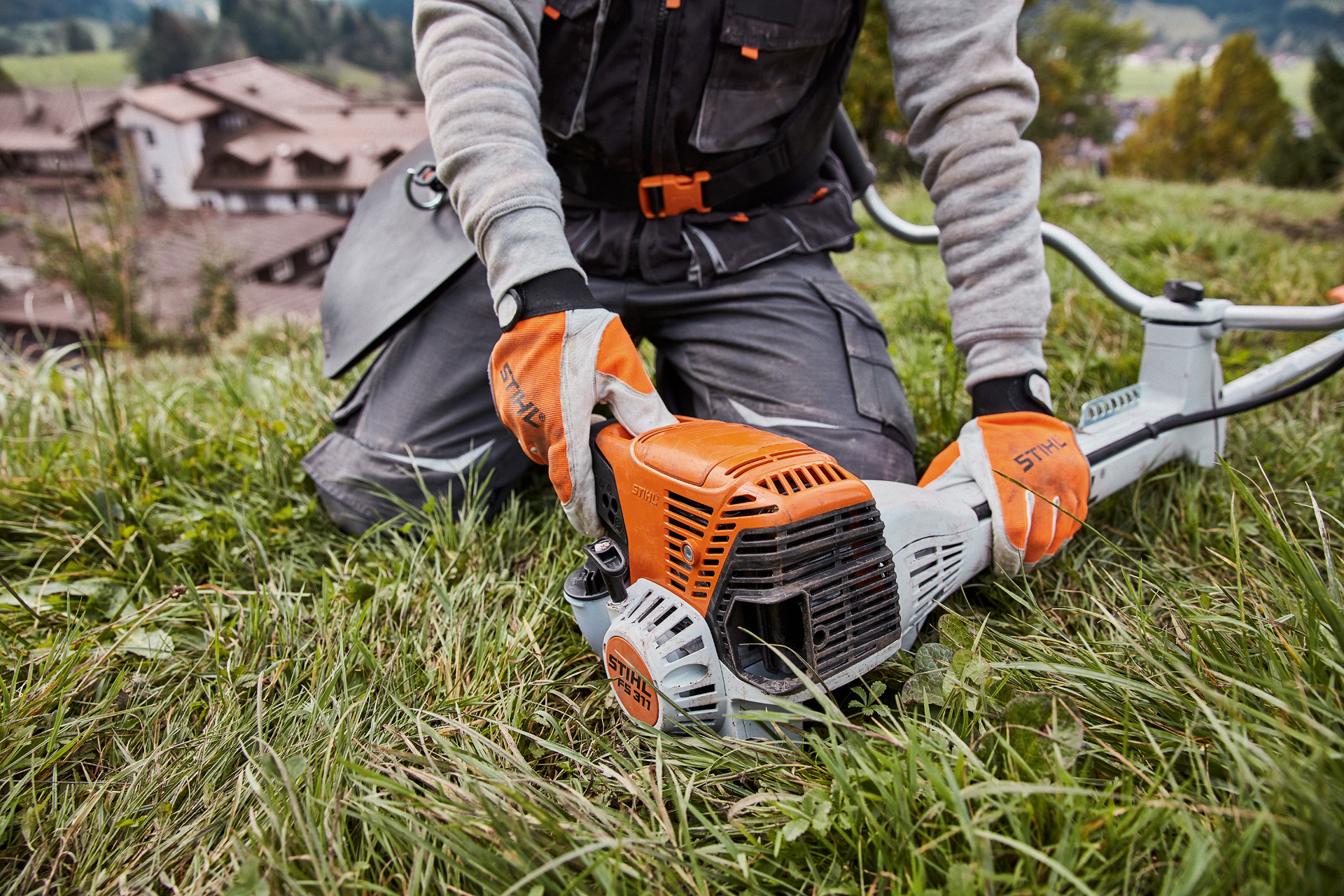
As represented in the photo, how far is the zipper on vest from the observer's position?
1.74 metres

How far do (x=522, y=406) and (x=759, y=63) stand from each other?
1.06 metres

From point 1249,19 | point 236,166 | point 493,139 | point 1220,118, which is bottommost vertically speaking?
point 493,139

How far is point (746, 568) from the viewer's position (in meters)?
1.13

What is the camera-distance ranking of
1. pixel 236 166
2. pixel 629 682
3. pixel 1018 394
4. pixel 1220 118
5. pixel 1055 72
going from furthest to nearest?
1. pixel 1220 118
2. pixel 236 166
3. pixel 1055 72
4. pixel 1018 394
5. pixel 629 682

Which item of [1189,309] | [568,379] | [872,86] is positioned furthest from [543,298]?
[872,86]

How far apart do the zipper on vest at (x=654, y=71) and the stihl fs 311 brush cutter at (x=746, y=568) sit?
2.73ft

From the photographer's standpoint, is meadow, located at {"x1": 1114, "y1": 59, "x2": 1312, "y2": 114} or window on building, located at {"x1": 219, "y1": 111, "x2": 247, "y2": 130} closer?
window on building, located at {"x1": 219, "y1": 111, "x2": 247, "y2": 130}

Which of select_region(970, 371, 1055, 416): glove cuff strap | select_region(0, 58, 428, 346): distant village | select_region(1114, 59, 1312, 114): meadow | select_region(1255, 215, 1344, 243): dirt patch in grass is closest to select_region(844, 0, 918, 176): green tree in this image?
select_region(1255, 215, 1344, 243): dirt patch in grass

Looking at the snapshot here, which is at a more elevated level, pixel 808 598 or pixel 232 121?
pixel 232 121

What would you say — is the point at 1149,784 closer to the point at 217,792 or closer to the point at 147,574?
the point at 217,792

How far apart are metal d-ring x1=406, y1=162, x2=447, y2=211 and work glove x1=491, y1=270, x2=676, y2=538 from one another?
28.1 inches

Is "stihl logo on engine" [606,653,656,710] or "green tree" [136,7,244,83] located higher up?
"green tree" [136,7,244,83]

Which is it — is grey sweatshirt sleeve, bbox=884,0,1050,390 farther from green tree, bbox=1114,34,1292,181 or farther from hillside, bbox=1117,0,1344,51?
hillside, bbox=1117,0,1344,51

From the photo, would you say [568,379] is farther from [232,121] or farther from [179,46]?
[179,46]
